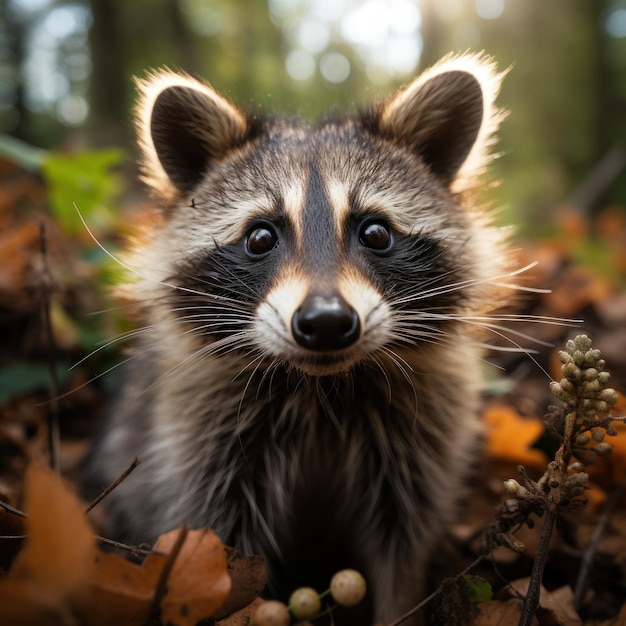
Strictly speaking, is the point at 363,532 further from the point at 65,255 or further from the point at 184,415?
the point at 65,255

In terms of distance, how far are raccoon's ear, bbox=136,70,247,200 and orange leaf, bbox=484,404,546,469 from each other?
5.94ft

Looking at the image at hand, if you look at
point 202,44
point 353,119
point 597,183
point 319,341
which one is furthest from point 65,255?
point 202,44

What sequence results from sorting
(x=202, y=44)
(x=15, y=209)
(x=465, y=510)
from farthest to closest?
1. (x=202, y=44)
2. (x=15, y=209)
3. (x=465, y=510)

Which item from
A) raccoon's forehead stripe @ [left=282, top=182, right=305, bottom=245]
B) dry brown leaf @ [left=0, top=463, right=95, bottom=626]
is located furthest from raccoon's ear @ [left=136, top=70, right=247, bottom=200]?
dry brown leaf @ [left=0, top=463, right=95, bottom=626]

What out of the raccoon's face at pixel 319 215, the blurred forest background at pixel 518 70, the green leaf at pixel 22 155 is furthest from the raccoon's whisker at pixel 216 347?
the blurred forest background at pixel 518 70

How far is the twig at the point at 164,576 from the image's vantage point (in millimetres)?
1223

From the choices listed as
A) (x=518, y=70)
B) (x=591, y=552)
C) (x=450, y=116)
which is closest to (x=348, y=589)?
(x=591, y=552)

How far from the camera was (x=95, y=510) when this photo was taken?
9.50ft

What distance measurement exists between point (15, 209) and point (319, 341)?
4.37 metres

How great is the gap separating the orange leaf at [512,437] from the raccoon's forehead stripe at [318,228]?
1.26m

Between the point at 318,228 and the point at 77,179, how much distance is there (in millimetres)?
1877

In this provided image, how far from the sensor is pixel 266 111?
306 centimetres

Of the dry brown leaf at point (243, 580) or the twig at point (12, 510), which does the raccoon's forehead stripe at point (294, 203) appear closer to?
the dry brown leaf at point (243, 580)

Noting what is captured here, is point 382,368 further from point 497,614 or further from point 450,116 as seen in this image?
point 450,116
